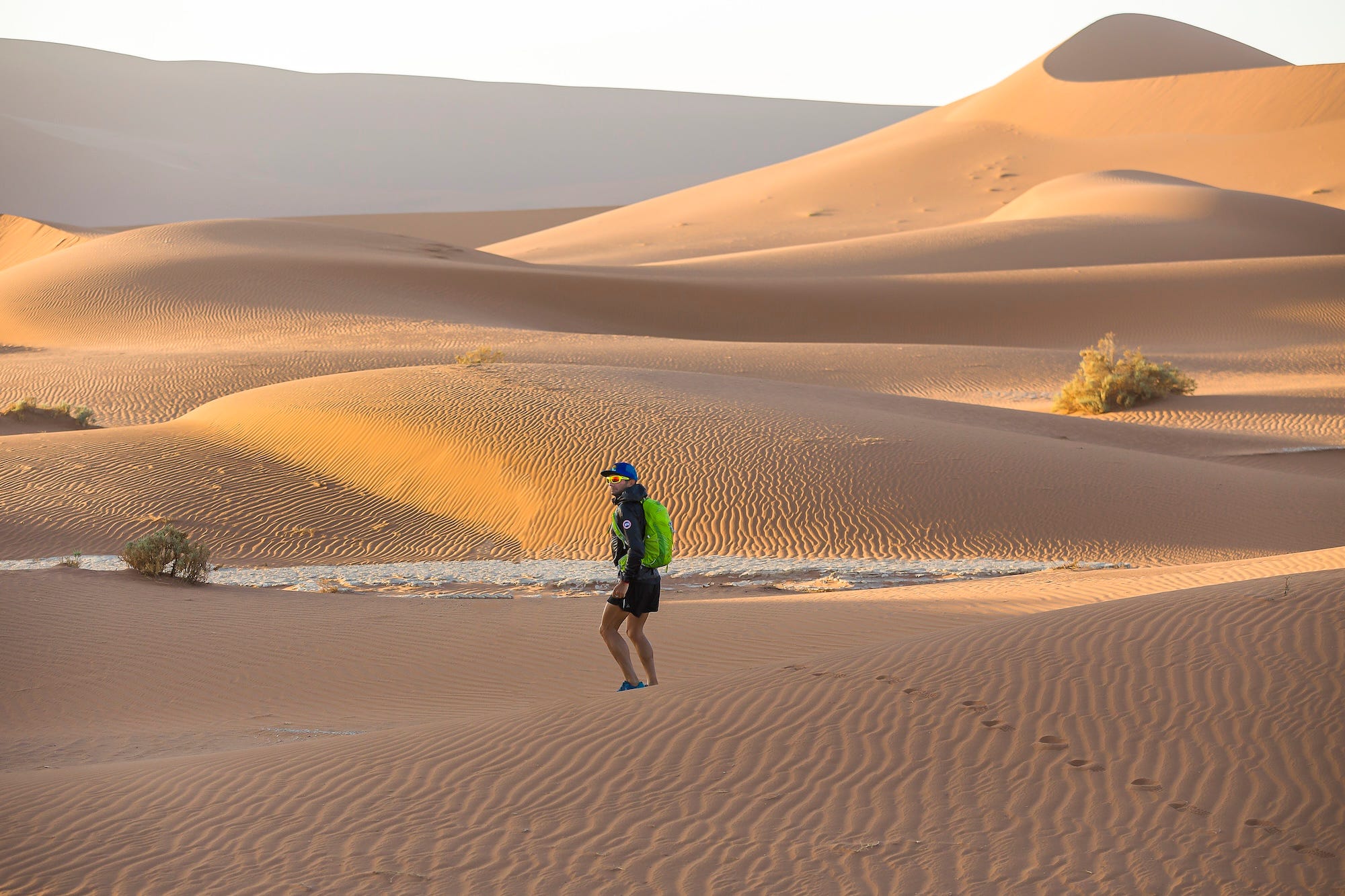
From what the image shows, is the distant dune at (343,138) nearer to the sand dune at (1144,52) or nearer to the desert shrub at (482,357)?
the sand dune at (1144,52)

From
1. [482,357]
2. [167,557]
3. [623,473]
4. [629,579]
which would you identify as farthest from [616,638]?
[482,357]

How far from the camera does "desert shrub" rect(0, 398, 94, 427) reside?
70.2 ft

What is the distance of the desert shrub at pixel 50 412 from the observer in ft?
70.2

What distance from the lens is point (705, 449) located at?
698 inches

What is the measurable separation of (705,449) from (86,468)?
29.5ft

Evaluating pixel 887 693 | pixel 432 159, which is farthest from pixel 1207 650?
pixel 432 159

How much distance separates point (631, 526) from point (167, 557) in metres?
7.03

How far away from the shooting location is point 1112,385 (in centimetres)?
2498

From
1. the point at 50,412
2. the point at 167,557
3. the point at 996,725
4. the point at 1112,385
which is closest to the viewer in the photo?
the point at 996,725

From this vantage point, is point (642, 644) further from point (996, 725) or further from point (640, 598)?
point (996, 725)

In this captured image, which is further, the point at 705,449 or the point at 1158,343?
the point at 1158,343

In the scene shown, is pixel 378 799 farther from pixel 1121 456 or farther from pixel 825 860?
pixel 1121 456

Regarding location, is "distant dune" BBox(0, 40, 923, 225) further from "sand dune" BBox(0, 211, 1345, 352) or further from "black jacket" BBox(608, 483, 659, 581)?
"black jacket" BBox(608, 483, 659, 581)

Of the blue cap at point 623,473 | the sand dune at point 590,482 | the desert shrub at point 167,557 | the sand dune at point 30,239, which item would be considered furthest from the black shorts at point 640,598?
the sand dune at point 30,239
